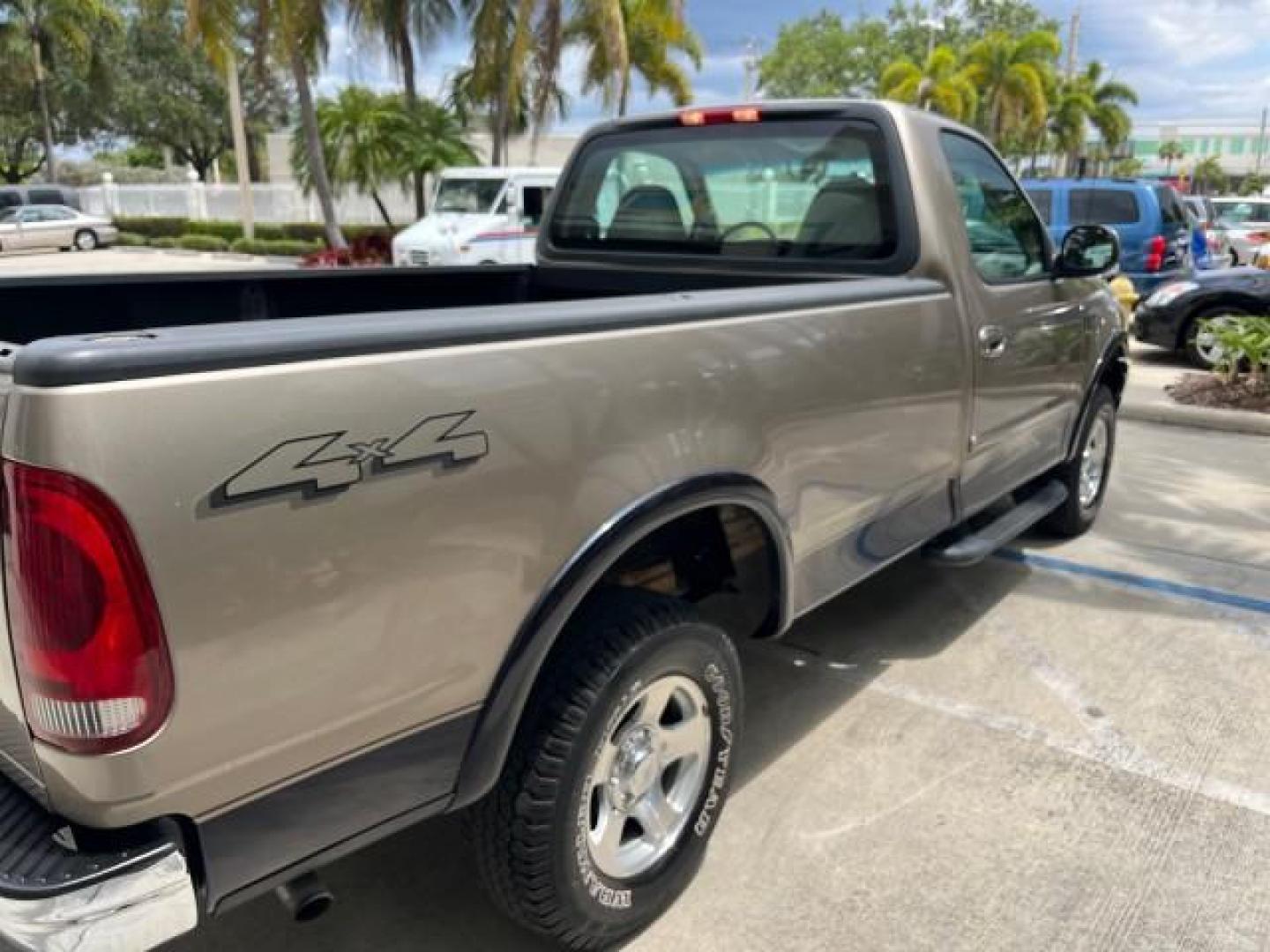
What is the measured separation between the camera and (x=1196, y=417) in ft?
26.5

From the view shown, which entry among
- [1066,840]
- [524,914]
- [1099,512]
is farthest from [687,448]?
[1099,512]

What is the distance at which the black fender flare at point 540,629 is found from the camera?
2.02 metres

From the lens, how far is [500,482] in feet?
6.27

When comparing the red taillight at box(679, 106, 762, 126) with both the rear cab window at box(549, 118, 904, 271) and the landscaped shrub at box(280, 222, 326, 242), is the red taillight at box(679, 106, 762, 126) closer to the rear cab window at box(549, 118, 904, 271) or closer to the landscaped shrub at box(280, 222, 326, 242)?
the rear cab window at box(549, 118, 904, 271)

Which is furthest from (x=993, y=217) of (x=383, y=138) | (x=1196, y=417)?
(x=383, y=138)

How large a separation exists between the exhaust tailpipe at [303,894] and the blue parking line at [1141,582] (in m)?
4.03

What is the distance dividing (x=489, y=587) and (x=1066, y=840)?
193 cm

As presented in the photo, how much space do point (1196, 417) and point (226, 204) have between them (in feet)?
118

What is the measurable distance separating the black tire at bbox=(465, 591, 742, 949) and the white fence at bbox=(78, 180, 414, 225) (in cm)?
3030

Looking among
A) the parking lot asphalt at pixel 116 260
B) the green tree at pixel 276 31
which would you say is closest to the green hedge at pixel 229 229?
the parking lot asphalt at pixel 116 260

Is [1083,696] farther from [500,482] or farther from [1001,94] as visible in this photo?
[1001,94]

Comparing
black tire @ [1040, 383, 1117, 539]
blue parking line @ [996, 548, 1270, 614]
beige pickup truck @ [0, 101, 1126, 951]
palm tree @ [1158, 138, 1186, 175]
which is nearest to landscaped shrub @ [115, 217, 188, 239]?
black tire @ [1040, 383, 1117, 539]

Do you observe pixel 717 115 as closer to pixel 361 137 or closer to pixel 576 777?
pixel 576 777

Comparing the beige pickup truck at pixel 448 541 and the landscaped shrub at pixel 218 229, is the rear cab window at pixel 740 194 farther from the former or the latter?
the landscaped shrub at pixel 218 229
